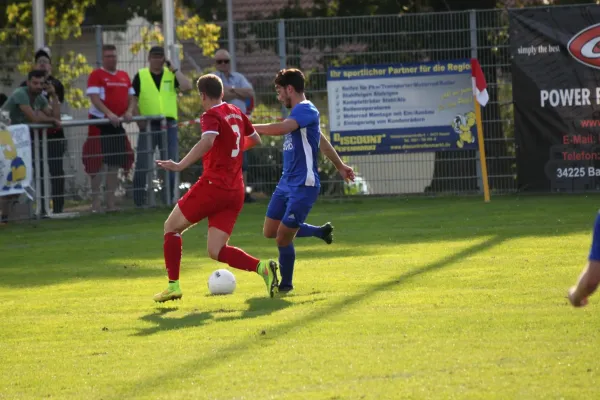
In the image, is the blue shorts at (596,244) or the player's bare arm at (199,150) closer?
the blue shorts at (596,244)

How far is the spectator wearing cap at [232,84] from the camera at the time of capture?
760 inches

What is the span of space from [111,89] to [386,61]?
464 centimetres

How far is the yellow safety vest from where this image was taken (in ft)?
64.6

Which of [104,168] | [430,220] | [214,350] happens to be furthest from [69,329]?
[104,168]

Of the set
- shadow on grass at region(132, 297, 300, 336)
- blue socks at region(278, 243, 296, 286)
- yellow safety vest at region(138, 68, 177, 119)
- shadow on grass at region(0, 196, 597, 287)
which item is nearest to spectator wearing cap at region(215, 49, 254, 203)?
yellow safety vest at region(138, 68, 177, 119)

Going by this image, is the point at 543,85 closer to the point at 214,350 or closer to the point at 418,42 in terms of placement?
the point at 418,42

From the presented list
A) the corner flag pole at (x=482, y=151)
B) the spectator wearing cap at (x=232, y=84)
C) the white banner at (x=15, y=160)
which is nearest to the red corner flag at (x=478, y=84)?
the corner flag pole at (x=482, y=151)

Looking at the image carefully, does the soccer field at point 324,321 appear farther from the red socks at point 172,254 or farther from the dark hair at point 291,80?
the dark hair at point 291,80

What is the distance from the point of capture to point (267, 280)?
10148 mm

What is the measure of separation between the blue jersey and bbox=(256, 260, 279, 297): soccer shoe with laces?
0.84m

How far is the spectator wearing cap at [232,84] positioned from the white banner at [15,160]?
10.7 ft

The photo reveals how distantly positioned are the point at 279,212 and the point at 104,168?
866cm

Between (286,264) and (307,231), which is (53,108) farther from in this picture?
(286,264)

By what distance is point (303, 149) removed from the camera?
10656 millimetres
